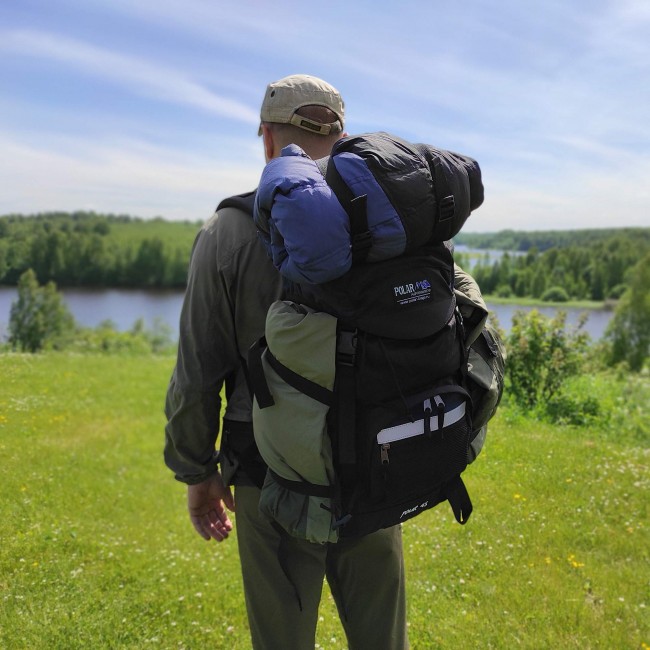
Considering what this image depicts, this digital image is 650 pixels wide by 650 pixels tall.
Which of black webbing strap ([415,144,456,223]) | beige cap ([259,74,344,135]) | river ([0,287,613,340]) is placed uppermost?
beige cap ([259,74,344,135])

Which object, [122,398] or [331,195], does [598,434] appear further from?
[122,398]

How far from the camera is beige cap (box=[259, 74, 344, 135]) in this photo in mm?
1940

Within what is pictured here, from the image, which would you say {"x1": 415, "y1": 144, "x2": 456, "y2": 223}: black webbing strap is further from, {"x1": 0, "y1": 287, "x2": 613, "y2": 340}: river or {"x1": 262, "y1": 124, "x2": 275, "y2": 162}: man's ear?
{"x1": 0, "y1": 287, "x2": 613, "y2": 340}: river

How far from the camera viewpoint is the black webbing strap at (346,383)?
62.0 inches

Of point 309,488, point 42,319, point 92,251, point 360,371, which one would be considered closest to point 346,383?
point 360,371

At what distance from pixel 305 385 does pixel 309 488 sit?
34cm

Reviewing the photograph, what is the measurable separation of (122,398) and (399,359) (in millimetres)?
10978

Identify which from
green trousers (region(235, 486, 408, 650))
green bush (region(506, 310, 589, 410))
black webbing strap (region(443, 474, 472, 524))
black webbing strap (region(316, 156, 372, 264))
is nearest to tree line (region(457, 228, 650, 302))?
green bush (region(506, 310, 589, 410))

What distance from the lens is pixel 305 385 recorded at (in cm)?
160

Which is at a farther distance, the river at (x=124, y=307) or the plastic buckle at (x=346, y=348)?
the river at (x=124, y=307)

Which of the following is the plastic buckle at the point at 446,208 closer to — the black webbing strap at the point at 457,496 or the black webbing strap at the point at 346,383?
the black webbing strap at the point at 346,383

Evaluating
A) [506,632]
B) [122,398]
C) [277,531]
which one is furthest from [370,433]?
[122,398]

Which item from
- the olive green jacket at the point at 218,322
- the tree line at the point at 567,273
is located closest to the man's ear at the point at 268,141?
the olive green jacket at the point at 218,322

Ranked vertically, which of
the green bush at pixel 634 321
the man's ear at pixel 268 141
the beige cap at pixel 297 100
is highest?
the beige cap at pixel 297 100
